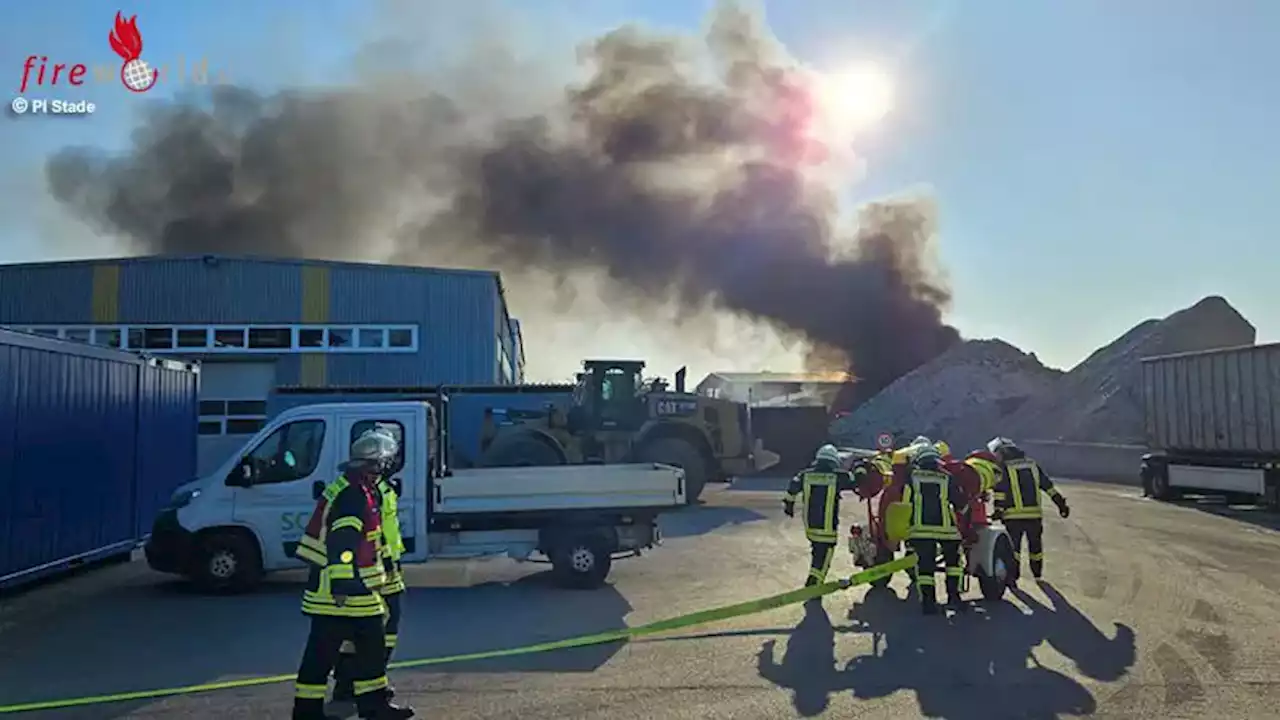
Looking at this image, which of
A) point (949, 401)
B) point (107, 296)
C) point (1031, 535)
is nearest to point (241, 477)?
point (1031, 535)

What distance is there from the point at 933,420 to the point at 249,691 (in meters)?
41.6

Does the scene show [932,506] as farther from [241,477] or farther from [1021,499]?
[241,477]

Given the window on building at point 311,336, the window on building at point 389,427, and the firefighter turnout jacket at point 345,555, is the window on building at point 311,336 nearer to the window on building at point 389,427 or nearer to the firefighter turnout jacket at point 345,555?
the window on building at point 389,427

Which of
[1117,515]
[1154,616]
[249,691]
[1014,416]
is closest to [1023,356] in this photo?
[1014,416]

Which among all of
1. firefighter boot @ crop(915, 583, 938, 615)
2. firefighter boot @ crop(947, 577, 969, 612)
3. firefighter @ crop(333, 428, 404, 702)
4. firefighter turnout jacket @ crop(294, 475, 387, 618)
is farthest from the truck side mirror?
firefighter boot @ crop(947, 577, 969, 612)

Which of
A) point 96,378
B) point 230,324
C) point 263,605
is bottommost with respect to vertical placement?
point 263,605

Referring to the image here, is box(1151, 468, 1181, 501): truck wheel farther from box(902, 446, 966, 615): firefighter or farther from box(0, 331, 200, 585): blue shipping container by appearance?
box(0, 331, 200, 585): blue shipping container

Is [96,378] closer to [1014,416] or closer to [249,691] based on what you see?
[249,691]

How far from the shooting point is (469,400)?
2120cm

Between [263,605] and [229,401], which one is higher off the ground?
[229,401]

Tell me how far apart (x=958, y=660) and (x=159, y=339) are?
22.2 metres

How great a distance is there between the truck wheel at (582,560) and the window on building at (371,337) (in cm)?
1559

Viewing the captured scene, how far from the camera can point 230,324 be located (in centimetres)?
2489

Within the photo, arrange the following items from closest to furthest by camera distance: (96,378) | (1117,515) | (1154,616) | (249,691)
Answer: (249,691) → (1154,616) → (96,378) → (1117,515)
